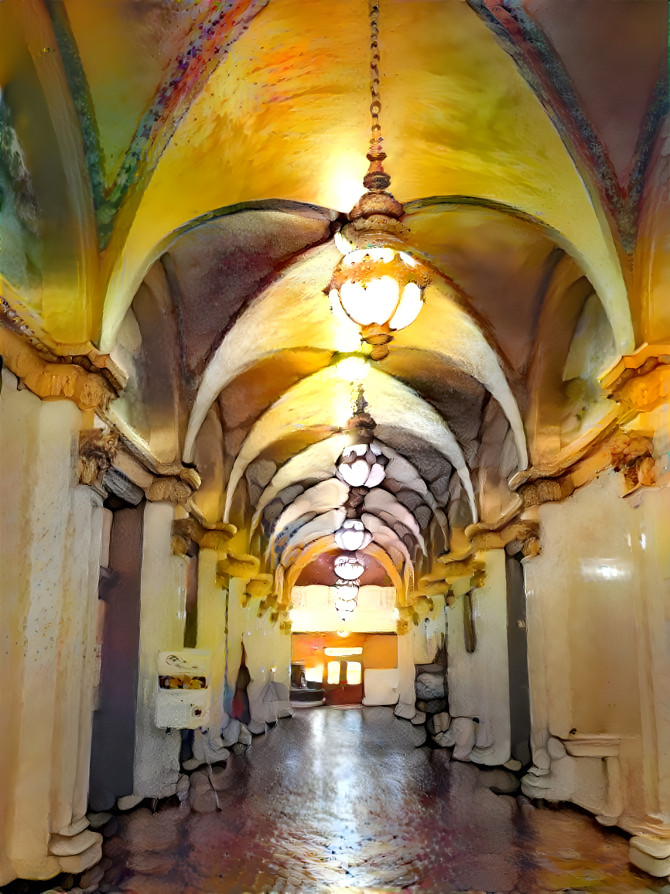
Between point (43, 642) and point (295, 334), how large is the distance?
19.2ft

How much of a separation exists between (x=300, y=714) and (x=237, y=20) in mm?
19882

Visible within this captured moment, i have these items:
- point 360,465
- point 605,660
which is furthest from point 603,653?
point 360,465

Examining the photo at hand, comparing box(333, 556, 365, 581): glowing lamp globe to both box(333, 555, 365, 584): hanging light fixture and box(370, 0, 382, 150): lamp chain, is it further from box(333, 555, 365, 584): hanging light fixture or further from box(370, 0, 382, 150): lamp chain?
box(370, 0, 382, 150): lamp chain

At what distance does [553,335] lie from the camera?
29.1ft

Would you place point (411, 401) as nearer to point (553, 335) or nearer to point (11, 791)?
point (553, 335)

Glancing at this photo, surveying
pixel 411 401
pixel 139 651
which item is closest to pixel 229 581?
pixel 411 401

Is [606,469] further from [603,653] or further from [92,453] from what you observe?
[92,453]

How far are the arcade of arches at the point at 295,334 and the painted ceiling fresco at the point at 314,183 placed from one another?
3 cm

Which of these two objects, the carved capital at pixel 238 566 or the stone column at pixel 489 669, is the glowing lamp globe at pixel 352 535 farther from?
the stone column at pixel 489 669

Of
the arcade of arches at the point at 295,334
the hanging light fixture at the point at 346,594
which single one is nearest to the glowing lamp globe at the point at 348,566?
the hanging light fixture at the point at 346,594

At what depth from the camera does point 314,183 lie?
24.0 feet

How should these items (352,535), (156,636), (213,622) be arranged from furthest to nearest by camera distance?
(352,535), (213,622), (156,636)

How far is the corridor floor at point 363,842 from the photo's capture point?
530 cm

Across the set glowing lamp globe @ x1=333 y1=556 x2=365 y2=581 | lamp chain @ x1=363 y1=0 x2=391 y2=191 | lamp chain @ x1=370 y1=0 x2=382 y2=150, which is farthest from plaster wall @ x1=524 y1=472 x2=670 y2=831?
glowing lamp globe @ x1=333 y1=556 x2=365 y2=581
